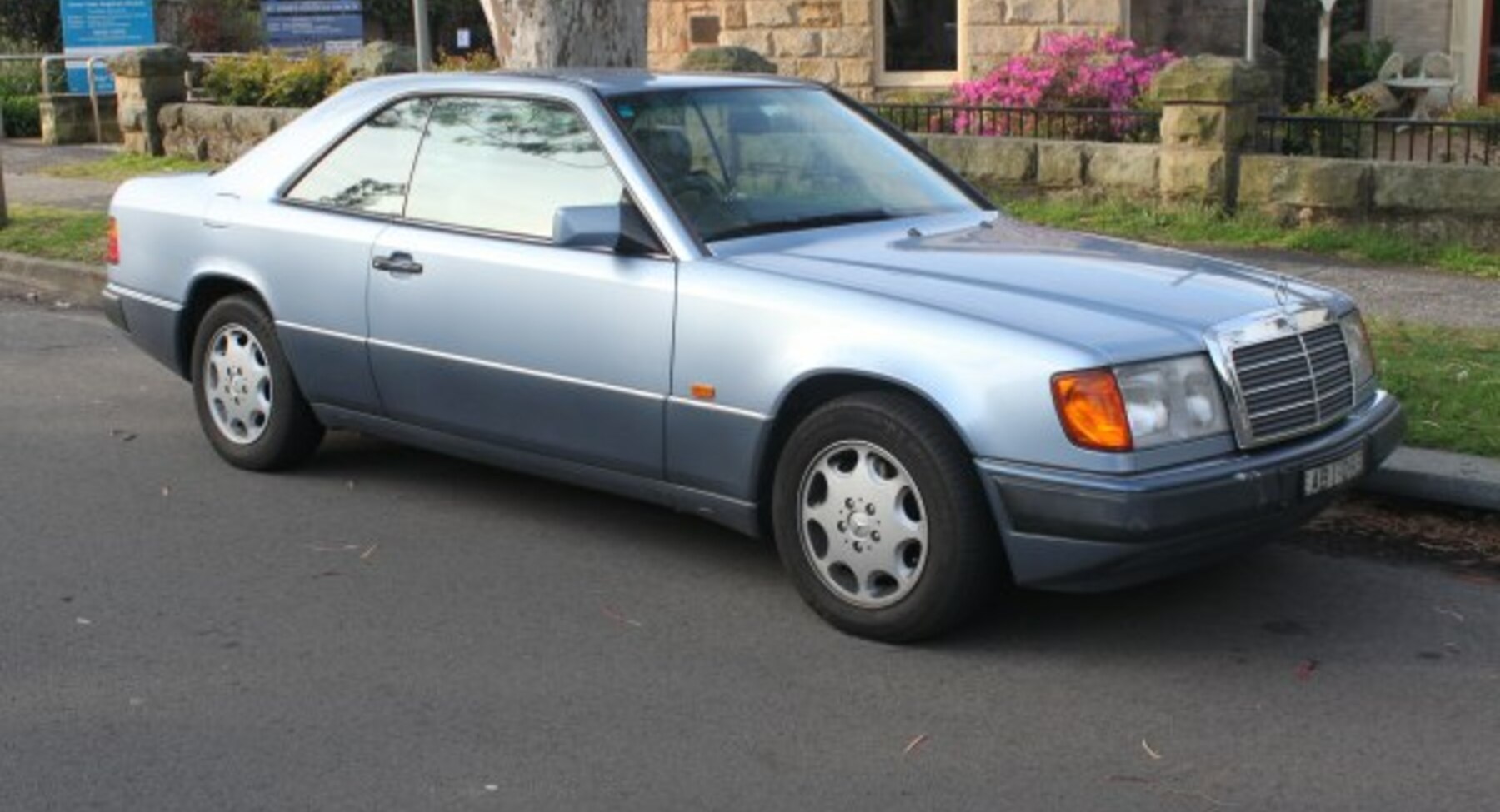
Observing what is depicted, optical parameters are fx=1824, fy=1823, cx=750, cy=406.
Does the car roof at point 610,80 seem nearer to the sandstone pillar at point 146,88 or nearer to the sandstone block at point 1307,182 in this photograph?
the sandstone block at point 1307,182

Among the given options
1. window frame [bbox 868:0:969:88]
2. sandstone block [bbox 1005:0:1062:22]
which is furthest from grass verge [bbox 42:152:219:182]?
sandstone block [bbox 1005:0:1062:22]

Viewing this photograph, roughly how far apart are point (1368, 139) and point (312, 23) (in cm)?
2202

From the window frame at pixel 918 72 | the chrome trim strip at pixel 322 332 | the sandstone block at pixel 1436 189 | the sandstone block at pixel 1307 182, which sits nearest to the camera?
the chrome trim strip at pixel 322 332

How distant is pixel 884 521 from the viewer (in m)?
5.14

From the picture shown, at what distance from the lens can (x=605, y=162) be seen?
19.6 ft

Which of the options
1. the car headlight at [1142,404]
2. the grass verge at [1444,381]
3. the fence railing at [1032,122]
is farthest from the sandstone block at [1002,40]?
the car headlight at [1142,404]

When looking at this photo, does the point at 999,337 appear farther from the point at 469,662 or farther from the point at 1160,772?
the point at 469,662

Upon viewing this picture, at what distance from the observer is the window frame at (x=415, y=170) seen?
583 cm

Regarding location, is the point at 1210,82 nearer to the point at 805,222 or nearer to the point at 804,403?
the point at 805,222

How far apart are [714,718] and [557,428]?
1523 mm


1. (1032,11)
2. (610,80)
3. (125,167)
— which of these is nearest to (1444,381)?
(610,80)

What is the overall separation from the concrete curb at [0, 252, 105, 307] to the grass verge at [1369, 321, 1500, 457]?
816cm

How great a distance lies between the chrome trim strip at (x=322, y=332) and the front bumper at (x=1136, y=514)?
8.74ft

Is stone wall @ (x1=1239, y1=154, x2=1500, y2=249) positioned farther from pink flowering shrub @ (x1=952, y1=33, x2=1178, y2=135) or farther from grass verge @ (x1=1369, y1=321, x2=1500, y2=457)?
pink flowering shrub @ (x1=952, y1=33, x2=1178, y2=135)
